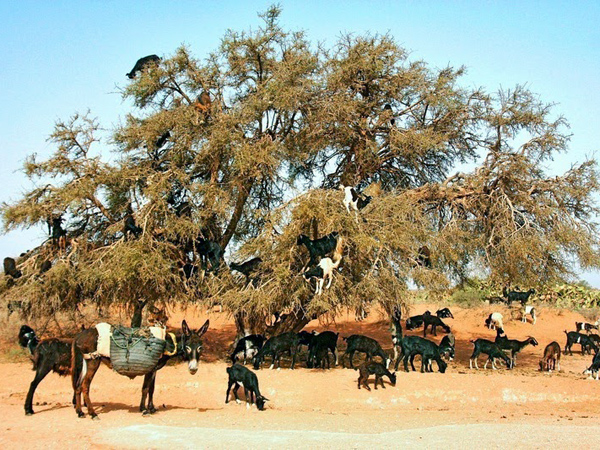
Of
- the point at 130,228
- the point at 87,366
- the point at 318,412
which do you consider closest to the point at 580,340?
the point at 318,412

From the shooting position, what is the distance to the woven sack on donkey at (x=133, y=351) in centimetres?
1112

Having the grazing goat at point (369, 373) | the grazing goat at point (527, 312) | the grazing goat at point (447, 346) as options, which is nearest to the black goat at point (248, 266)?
the grazing goat at point (369, 373)

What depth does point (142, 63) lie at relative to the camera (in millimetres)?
19547

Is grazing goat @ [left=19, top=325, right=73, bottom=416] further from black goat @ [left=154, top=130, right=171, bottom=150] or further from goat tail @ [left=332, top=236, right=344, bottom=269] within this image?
black goat @ [left=154, top=130, right=171, bottom=150]

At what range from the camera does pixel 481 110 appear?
67.1ft

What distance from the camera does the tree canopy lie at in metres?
16.5

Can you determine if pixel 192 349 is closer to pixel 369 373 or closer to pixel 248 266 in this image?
pixel 369 373

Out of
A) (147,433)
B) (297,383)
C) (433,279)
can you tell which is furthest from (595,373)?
(147,433)

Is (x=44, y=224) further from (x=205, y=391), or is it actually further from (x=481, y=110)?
(x=481, y=110)

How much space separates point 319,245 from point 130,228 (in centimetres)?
550

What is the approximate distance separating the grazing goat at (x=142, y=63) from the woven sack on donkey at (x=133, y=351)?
35.4ft

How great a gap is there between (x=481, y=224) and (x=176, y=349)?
11979mm

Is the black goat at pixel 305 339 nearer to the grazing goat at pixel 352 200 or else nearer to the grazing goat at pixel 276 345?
the grazing goat at pixel 276 345

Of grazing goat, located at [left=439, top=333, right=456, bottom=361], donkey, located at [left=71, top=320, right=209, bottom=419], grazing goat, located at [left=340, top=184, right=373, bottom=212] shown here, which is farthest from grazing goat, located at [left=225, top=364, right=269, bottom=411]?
grazing goat, located at [left=439, top=333, right=456, bottom=361]
